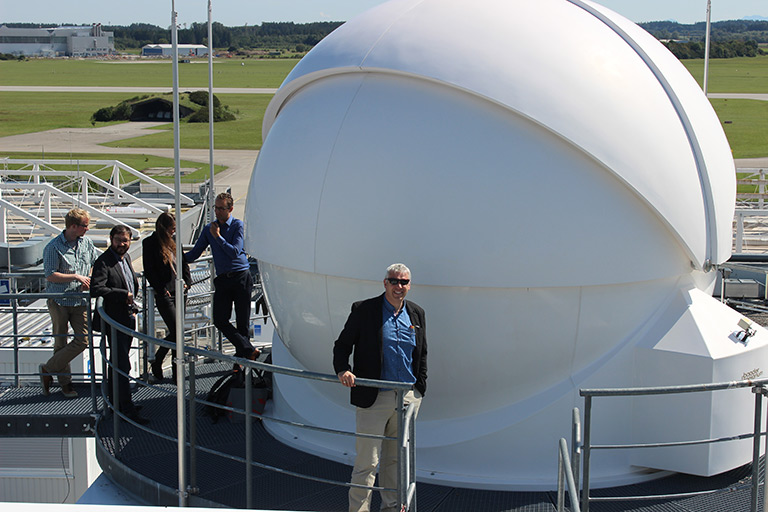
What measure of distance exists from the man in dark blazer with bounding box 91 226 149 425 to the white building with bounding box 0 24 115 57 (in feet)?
618

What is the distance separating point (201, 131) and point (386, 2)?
183ft

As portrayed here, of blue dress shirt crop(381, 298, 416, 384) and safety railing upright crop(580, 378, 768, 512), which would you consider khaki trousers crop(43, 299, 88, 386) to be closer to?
blue dress shirt crop(381, 298, 416, 384)

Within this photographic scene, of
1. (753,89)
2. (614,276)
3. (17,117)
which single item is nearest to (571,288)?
(614,276)

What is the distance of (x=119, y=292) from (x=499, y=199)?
327 centimetres

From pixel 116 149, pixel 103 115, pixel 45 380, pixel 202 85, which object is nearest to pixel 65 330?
pixel 45 380

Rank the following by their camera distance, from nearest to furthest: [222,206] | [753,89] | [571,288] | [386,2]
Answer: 1. [571,288]
2. [386,2]
3. [222,206]
4. [753,89]

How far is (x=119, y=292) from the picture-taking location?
701cm

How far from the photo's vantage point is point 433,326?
5.97 m

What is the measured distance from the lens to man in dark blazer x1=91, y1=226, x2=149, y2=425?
6.95 metres

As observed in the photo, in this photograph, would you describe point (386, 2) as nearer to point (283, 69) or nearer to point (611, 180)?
point (611, 180)

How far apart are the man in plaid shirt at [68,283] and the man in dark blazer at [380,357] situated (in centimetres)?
301

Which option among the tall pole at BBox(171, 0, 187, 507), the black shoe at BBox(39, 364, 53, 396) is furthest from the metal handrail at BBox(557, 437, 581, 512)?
the black shoe at BBox(39, 364, 53, 396)

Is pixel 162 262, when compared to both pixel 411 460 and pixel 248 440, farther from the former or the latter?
pixel 411 460

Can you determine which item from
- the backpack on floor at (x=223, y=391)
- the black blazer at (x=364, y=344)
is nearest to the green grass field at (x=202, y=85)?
the backpack on floor at (x=223, y=391)
